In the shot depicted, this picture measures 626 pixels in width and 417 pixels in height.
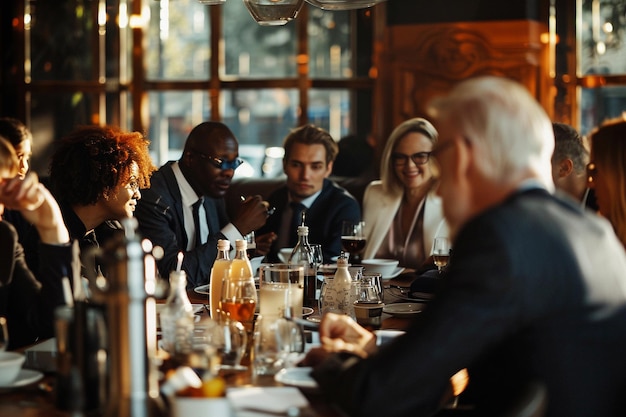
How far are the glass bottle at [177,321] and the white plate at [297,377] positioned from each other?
226 millimetres

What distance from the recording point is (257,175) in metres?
6.61

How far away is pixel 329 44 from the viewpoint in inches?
255

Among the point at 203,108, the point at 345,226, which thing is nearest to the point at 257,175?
the point at 203,108

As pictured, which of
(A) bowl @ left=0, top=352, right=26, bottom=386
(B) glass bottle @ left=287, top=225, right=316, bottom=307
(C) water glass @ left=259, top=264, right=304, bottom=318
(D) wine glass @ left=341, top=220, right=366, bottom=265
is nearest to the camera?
(A) bowl @ left=0, top=352, right=26, bottom=386

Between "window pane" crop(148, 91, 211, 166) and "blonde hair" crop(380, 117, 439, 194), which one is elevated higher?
"window pane" crop(148, 91, 211, 166)

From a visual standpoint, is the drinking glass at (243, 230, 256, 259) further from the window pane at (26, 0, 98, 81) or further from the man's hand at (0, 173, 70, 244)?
the window pane at (26, 0, 98, 81)

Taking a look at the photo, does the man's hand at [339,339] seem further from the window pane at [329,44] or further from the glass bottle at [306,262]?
the window pane at [329,44]

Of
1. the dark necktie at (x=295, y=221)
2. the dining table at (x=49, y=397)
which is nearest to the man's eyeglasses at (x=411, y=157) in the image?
the dark necktie at (x=295, y=221)

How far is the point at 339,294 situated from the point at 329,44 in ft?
13.1

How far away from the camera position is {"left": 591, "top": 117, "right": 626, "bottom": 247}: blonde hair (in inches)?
108

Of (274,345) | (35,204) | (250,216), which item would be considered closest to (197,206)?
(250,216)

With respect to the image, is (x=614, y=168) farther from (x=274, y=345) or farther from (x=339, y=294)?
(x=274, y=345)

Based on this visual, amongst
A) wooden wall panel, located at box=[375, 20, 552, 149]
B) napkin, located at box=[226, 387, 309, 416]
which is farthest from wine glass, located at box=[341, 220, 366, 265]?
wooden wall panel, located at box=[375, 20, 552, 149]

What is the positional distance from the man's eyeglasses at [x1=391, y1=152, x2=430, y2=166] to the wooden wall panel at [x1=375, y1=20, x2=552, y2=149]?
4.75 feet
